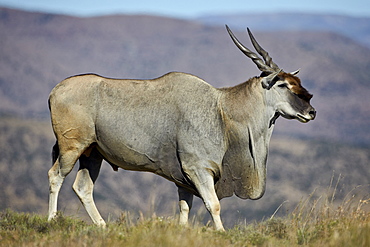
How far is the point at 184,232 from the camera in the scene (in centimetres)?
789

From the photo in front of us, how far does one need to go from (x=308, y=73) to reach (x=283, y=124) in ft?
68.9

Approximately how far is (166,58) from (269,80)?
109m

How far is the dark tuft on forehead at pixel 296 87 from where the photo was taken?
966 centimetres

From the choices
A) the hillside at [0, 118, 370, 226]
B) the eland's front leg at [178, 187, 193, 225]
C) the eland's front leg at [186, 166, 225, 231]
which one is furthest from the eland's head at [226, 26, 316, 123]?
the hillside at [0, 118, 370, 226]

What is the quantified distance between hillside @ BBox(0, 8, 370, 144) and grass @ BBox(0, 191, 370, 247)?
7854 cm

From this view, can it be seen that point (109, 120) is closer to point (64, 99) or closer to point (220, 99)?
point (64, 99)

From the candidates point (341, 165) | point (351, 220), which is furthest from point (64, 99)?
point (341, 165)

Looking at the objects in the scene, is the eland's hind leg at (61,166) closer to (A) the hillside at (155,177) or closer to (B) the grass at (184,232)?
(B) the grass at (184,232)

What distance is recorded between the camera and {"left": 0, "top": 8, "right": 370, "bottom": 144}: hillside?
97.1 meters

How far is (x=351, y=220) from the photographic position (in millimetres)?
9250

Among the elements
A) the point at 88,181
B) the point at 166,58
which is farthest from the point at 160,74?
the point at 88,181

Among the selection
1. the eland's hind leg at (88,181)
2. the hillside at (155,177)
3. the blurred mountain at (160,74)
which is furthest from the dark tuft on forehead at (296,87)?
the hillside at (155,177)

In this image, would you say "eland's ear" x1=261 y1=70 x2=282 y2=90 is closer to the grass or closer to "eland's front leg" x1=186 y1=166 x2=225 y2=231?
"eland's front leg" x1=186 y1=166 x2=225 y2=231

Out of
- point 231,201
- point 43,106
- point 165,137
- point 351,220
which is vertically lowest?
point 43,106
